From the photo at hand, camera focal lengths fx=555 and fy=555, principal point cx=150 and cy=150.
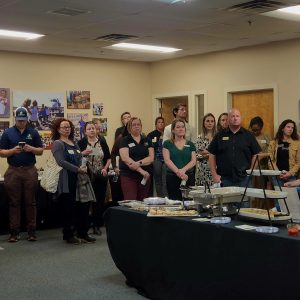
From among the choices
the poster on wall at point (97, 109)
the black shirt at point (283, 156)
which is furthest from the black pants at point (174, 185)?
the poster on wall at point (97, 109)

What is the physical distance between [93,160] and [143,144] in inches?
22.9

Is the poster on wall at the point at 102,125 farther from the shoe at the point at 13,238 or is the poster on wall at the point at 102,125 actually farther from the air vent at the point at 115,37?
the shoe at the point at 13,238

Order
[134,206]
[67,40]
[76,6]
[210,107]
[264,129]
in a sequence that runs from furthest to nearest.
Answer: [210,107] → [264,129] → [67,40] → [76,6] → [134,206]

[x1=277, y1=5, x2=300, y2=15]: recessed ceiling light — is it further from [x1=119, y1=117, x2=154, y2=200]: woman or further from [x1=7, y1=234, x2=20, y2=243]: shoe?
[x1=7, y1=234, x2=20, y2=243]: shoe

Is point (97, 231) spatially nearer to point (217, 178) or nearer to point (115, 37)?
point (217, 178)

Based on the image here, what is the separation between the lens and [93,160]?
20.1ft

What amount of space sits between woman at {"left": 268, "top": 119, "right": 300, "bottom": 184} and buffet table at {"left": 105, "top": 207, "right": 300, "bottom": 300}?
113 inches

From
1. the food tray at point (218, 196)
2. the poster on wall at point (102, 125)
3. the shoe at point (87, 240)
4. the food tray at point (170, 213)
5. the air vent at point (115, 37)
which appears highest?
the air vent at point (115, 37)

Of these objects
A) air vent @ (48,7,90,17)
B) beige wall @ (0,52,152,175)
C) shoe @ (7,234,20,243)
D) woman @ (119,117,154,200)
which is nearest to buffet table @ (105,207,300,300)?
woman @ (119,117,154,200)

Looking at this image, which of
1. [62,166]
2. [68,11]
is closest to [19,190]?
[62,166]

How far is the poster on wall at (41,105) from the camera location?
340 inches

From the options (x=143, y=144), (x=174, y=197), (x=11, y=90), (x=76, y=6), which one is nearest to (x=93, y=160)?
(x=143, y=144)

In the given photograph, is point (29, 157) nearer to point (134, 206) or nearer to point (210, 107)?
point (134, 206)

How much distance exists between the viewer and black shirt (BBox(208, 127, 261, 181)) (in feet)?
17.3
